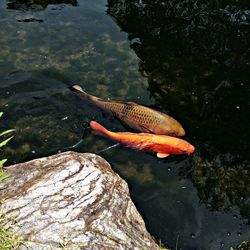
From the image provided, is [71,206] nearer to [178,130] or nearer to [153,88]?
[178,130]

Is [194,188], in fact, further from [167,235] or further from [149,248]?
[149,248]

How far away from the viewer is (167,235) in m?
5.52

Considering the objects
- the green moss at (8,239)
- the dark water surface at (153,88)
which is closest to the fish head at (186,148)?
the dark water surface at (153,88)

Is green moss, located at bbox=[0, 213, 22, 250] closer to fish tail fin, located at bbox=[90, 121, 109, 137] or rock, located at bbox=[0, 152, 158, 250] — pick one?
rock, located at bbox=[0, 152, 158, 250]

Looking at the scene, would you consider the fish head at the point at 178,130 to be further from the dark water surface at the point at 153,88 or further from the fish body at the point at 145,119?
the dark water surface at the point at 153,88

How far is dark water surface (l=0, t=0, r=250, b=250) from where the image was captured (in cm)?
593

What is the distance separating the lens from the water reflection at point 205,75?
20.6ft

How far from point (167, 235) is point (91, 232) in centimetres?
155

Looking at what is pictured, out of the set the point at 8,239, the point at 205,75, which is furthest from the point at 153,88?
the point at 8,239

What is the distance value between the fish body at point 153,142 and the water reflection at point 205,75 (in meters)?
0.36

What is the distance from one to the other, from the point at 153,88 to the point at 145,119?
4.20ft

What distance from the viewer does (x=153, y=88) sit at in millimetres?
7562

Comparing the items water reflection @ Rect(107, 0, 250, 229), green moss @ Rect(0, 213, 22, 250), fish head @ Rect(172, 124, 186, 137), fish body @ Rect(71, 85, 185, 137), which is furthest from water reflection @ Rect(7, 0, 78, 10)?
green moss @ Rect(0, 213, 22, 250)

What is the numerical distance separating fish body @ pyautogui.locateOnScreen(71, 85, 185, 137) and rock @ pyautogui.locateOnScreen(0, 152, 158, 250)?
48.0 inches
